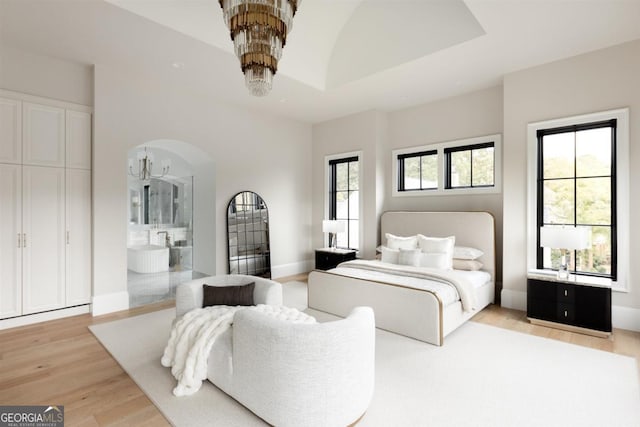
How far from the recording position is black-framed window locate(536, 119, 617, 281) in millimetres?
3668

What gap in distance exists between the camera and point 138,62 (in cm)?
393

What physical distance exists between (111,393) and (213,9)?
3498 mm

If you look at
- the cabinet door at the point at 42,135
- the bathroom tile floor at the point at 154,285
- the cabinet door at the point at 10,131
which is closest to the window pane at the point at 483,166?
the bathroom tile floor at the point at 154,285

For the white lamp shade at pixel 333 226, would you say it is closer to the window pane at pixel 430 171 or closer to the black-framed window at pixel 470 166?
the window pane at pixel 430 171

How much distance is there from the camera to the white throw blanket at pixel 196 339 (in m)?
2.29

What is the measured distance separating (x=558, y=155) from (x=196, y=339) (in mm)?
4504

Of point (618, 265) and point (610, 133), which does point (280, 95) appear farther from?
point (618, 265)

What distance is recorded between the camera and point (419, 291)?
3.18m

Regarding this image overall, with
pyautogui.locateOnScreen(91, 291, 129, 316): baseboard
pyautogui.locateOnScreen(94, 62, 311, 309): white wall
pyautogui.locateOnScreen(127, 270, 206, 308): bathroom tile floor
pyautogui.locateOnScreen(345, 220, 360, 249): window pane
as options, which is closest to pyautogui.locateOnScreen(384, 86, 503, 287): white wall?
pyautogui.locateOnScreen(345, 220, 360, 249): window pane

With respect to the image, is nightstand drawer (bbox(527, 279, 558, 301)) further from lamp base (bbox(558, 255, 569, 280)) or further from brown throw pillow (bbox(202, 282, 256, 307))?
brown throw pillow (bbox(202, 282, 256, 307))

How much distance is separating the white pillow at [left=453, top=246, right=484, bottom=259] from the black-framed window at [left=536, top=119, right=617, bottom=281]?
68 centimetres

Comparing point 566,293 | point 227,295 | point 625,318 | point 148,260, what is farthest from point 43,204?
point 625,318

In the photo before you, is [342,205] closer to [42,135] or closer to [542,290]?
[542,290]

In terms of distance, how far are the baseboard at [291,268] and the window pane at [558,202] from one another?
13.9ft
